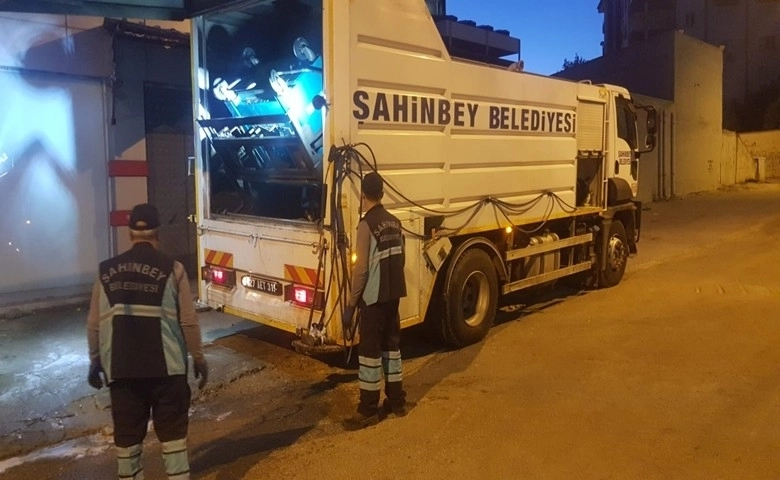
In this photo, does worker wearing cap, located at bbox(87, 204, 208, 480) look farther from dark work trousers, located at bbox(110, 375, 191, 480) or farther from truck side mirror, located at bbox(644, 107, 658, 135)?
truck side mirror, located at bbox(644, 107, 658, 135)

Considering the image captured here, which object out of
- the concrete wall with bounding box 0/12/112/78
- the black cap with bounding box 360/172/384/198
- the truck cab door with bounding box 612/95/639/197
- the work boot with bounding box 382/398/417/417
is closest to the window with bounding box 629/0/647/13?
the truck cab door with bounding box 612/95/639/197

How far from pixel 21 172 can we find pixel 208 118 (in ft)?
10.8

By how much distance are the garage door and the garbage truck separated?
286 cm

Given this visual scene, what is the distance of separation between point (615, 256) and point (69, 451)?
7671 millimetres

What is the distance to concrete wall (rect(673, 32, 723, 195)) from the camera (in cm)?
2950

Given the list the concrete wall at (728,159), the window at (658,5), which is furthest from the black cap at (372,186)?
the window at (658,5)

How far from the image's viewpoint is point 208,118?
7.03 meters

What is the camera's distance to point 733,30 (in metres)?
52.1

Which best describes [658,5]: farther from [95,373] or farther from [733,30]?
[95,373]

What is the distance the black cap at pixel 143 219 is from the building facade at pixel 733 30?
168 feet

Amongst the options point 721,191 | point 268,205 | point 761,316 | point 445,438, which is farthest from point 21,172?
point 721,191

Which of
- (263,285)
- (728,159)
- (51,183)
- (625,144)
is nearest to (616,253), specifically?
(625,144)

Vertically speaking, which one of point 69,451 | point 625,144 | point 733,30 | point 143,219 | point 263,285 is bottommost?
point 69,451

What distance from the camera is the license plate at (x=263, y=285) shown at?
643cm
